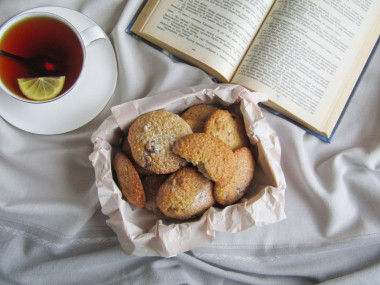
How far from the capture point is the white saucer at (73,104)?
80 centimetres

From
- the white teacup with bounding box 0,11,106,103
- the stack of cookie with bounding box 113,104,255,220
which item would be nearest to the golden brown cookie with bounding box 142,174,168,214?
the stack of cookie with bounding box 113,104,255,220

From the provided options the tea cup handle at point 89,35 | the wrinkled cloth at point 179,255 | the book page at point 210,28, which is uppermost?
the book page at point 210,28

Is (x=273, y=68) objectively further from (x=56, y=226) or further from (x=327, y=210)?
(x=56, y=226)

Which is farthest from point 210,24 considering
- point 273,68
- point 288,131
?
point 288,131

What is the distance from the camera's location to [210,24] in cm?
84

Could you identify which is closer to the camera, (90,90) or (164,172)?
(164,172)

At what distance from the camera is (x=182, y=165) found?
28.6 inches

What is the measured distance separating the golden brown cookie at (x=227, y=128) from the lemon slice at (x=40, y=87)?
33cm

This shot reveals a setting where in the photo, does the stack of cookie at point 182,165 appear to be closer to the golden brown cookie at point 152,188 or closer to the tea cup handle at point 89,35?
the golden brown cookie at point 152,188

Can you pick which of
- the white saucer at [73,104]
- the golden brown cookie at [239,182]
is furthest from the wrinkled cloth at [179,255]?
the golden brown cookie at [239,182]

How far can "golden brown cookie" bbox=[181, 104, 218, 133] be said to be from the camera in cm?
78

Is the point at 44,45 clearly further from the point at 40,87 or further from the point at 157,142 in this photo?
the point at 157,142

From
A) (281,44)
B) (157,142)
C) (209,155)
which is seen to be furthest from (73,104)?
(281,44)

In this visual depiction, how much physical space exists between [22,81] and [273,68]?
0.56 m
